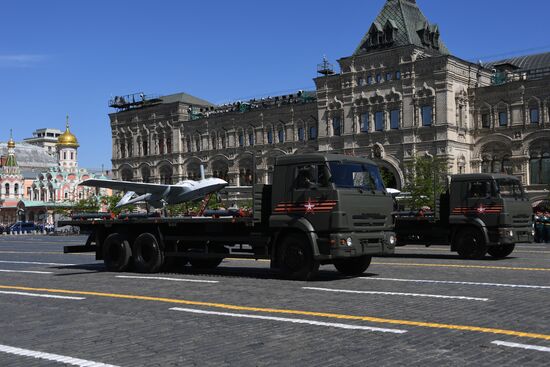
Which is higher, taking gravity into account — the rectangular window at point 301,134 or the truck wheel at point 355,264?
the rectangular window at point 301,134

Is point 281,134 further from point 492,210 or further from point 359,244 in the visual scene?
point 359,244

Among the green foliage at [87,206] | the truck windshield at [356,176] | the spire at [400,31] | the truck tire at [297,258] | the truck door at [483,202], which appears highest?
the spire at [400,31]

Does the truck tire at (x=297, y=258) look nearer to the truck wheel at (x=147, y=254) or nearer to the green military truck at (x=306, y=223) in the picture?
the green military truck at (x=306, y=223)

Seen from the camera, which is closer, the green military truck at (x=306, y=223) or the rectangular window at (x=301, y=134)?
the green military truck at (x=306, y=223)

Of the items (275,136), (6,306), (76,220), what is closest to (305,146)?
(275,136)

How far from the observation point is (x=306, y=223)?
15812 millimetres

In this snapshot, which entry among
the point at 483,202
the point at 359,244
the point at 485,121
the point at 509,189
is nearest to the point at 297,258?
the point at 359,244

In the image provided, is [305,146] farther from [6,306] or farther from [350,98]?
[6,306]

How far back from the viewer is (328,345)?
866 centimetres

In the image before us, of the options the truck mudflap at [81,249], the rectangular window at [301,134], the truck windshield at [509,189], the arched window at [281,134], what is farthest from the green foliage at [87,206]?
the truck windshield at [509,189]

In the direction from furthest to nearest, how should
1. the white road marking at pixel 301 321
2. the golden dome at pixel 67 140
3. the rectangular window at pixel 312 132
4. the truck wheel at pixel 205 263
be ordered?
the golden dome at pixel 67 140 < the rectangular window at pixel 312 132 < the truck wheel at pixel 205 263 < the white road marking at pixel 301 321

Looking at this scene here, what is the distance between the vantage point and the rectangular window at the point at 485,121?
65.8m

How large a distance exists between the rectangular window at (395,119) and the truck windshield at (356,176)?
5197 cm

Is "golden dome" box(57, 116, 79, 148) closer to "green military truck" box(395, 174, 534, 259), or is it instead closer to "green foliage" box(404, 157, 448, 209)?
"green foliage" box(404, 157, 448, 209)
